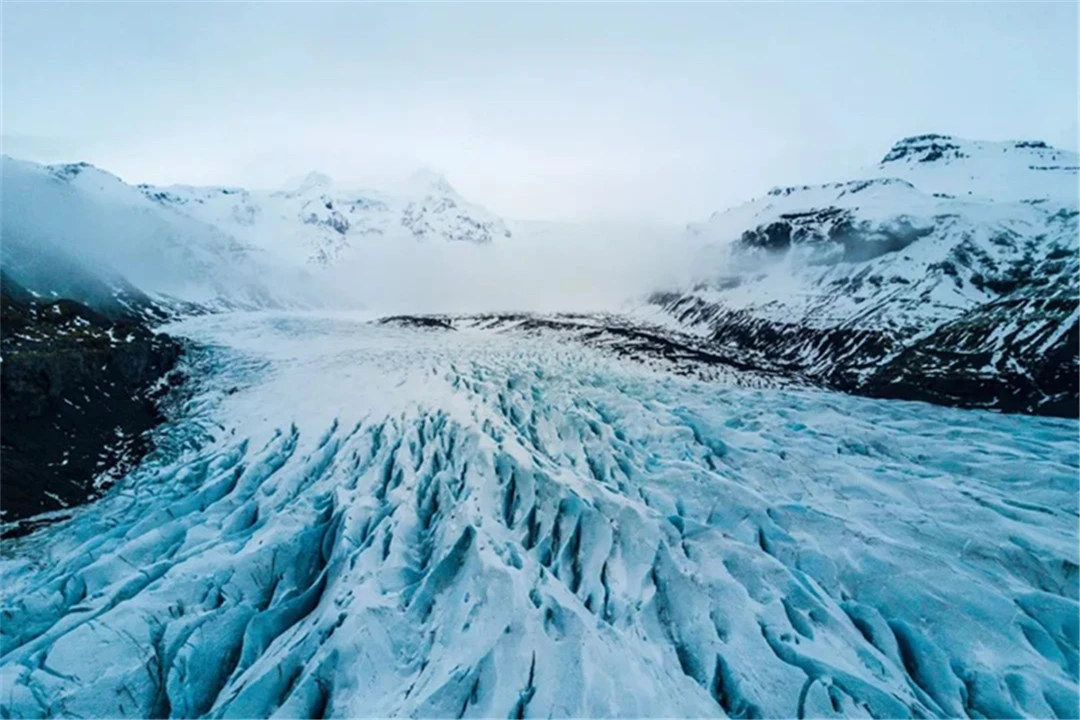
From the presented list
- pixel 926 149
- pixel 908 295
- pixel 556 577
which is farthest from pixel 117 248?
pixel 926 149

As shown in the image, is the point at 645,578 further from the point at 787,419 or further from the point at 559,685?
the point at 787,419

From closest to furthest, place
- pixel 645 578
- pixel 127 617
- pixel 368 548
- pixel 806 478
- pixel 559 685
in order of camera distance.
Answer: pixel 559 685
pixel 127 617
pixel 645 578
pixel 368 548
pixel 806 478

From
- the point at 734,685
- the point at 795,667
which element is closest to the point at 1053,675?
the point at 795,667

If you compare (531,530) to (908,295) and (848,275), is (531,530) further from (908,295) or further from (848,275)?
(848,275)

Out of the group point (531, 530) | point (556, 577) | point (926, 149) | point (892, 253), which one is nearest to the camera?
point (556, 577)

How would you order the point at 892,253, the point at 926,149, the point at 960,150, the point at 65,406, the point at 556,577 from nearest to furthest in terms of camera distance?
the point at 556,577, the point at 65,406, the point at 892,253, the point at 960,150, the point at 926,149

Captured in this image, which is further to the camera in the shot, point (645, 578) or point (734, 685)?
point (645, 578)

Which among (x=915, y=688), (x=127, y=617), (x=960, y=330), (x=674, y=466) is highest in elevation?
(x=960, y=330)

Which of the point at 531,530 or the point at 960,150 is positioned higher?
the point at 960,150
